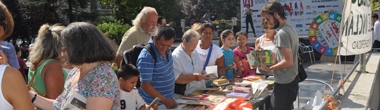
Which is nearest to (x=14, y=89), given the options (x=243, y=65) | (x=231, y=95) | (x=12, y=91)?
(x=12, y=91)

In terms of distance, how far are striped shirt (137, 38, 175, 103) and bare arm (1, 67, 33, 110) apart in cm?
168

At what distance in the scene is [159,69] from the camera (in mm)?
3660

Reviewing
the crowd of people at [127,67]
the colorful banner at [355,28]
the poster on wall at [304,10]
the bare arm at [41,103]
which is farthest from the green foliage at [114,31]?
the bare arm at [41,103]

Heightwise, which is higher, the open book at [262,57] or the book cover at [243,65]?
the open book at [262,57]

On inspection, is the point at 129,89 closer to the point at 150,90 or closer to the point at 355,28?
the point at 150,90

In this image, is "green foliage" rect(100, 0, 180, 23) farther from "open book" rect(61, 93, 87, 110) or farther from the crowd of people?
"open book" rect(61, 93, 87, 110)

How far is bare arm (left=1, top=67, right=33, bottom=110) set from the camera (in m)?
1.85

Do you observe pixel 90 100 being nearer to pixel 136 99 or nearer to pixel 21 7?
pixel 136 99

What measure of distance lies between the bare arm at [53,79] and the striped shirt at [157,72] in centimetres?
78

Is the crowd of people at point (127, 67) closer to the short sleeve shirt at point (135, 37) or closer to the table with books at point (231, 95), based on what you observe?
the short sleeve shirt at point (135, 37)

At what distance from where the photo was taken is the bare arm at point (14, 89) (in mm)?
1852

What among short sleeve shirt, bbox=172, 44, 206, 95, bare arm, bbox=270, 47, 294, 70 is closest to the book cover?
short sleeve shirt, bbox=172, 44, 206, 95

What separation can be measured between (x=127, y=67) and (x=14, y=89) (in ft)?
4.76

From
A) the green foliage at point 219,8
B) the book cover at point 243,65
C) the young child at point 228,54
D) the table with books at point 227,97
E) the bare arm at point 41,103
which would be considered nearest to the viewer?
the bare arm at point 41,103
